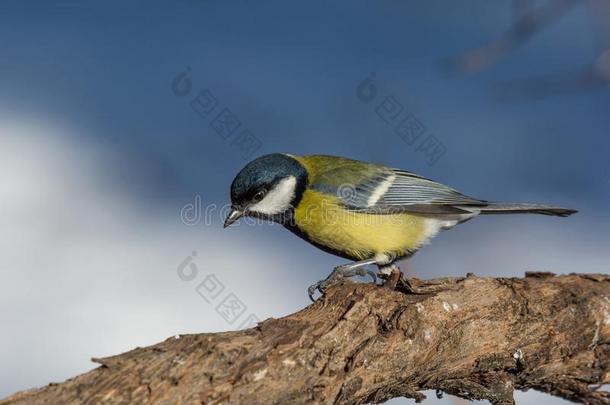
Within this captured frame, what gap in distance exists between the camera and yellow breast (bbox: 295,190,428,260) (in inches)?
110

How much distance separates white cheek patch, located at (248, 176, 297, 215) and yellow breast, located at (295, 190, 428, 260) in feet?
0.19

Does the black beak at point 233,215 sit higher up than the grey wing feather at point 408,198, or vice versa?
the black beak at point 233,215

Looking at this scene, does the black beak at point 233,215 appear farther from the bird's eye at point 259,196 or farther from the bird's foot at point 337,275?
the bird's foot at point 337,275

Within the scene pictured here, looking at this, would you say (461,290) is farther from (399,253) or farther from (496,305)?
(399,253)

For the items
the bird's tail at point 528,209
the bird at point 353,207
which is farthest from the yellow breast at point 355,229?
the bird's tail at point 528,209

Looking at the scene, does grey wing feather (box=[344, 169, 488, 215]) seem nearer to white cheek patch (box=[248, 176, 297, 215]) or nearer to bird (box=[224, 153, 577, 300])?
bird (box=[224, 153, 577, 300])

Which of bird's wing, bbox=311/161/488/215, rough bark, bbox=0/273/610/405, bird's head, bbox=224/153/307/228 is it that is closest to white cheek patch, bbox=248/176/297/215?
bird's head, bbox=224/153/307/228

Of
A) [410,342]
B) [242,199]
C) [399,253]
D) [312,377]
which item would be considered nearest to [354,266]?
[399,253]

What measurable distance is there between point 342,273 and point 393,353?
0.71 m

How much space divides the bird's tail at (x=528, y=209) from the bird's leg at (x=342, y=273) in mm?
591

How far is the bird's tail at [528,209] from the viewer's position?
2891 mm

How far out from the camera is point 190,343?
1.82 meters

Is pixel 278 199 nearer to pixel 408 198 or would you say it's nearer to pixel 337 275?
pixel 337 275

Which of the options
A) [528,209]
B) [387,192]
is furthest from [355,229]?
[528,209]
